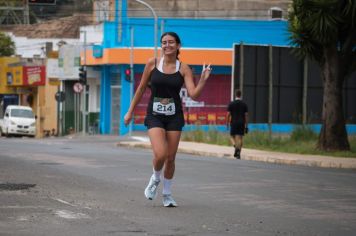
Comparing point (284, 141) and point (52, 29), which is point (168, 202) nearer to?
point (284, 141)

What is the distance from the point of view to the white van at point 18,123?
177 ft

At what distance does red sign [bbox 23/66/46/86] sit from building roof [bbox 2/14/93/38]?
10.9 metres

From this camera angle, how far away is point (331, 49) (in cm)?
2555

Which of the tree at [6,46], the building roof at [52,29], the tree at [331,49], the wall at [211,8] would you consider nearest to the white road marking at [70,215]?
the tree at [331,49]

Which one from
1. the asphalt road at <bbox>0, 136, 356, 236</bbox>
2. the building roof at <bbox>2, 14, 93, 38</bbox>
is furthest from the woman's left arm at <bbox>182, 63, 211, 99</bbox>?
the building roof at <bbox>2, 14, 93, 38</bbox>

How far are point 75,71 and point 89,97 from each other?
210cm

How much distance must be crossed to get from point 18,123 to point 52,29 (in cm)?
Result: 2921

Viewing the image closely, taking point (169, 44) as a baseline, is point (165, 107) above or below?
below

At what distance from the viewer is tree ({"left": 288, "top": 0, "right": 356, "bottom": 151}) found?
24.8 m

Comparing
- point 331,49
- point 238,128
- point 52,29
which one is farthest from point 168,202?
point 52,29

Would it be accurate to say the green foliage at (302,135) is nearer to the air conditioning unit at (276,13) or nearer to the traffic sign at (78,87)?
the traffic sign at (78,87)

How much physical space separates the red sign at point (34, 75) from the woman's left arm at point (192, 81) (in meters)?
55.2

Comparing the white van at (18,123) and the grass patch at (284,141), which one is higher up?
the grass patch at (284,141)

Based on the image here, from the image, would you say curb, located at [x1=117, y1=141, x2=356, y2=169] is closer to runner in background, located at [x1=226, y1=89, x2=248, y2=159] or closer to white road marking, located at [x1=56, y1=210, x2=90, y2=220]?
runner in background, located at [x1=226, y1=89, x2=248, y2=159]
